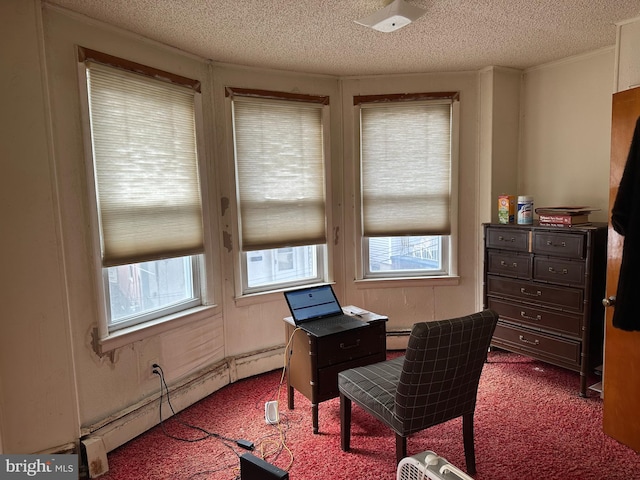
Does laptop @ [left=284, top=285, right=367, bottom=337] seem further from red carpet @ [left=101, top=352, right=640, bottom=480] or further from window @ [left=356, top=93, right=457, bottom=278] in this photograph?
window @ [left=356, top=93, right=457, bottom=278]

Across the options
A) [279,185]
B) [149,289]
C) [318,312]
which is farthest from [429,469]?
[279,185]

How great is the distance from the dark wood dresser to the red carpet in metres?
0.31

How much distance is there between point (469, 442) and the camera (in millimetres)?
2164

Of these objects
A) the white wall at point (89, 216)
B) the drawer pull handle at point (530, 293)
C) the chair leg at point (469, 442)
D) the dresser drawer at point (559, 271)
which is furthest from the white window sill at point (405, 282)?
the chair leg at point (469, 442)

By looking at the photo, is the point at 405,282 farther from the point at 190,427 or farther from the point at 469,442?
the point at 190,427

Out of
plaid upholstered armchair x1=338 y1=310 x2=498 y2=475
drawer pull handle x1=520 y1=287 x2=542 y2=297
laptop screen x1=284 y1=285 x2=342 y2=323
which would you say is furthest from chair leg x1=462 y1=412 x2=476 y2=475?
drawer pull handle x1=520 y1=287 x2=542 y2=297

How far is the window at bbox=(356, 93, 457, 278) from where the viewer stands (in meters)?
3.62

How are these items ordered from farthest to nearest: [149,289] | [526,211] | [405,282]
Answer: [405,282]
[526,211]
[149,289]

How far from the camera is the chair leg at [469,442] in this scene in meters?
2.16

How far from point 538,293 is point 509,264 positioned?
294 millimetres

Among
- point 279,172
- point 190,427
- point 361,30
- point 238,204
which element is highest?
point 361,30

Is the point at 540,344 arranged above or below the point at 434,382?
below

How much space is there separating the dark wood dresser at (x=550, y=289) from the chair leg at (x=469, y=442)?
1218 mm

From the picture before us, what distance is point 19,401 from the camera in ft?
6.78
